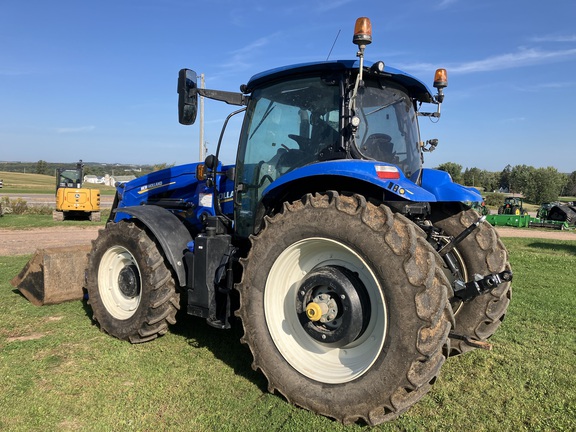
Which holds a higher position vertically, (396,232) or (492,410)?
(396,232)

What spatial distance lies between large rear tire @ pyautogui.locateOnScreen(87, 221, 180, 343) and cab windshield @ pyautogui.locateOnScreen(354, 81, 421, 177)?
Answer: 7.42ft

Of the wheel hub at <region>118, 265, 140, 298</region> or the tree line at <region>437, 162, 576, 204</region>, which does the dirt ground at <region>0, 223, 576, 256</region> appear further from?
the tree line at <region>437, 162, 576, 204</region>

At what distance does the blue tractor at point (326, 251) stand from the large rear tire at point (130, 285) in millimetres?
15

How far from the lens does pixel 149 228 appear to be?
15.0 ft

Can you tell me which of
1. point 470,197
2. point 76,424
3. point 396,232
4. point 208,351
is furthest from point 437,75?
point 76,424

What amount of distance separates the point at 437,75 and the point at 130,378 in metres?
3.95

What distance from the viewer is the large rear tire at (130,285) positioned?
439 centimetres

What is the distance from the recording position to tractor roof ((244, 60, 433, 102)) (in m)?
3.59

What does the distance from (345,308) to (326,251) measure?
491 mm

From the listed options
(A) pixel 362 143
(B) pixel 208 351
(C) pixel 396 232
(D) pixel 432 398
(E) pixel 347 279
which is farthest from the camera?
(B) pixel 208 351

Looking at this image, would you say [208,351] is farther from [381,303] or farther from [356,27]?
[356,27]

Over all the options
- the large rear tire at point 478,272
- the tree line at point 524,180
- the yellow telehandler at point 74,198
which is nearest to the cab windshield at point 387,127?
the large rear tire at point 478,272

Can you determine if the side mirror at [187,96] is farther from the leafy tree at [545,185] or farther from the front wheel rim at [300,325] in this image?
the leafy tree at [545,185]

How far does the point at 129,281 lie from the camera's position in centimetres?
479
